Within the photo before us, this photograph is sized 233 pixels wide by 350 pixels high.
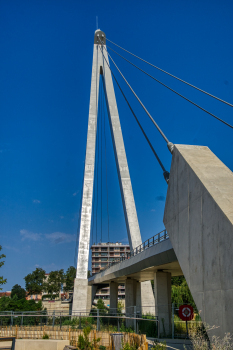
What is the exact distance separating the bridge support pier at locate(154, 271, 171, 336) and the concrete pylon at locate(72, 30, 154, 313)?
23.4ft

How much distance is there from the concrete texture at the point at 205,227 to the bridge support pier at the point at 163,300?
13.4 m

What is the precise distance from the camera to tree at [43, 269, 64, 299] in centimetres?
10144

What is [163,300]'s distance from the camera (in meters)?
23.2

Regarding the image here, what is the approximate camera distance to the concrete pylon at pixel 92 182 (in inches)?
1323

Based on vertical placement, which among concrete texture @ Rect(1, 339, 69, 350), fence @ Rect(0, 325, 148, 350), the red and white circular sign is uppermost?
the red and white circular sign

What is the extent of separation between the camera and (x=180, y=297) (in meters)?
41.3

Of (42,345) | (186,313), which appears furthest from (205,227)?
(42,345)

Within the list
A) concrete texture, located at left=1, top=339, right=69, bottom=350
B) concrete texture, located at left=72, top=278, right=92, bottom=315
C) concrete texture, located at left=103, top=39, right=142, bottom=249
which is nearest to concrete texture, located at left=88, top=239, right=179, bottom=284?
concrete texture, located at left=103, top=39, right=142, bottom=249

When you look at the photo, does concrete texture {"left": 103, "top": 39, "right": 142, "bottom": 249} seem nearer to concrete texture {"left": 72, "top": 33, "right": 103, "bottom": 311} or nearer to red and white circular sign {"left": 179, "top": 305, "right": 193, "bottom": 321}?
concrete texture {"left": 72, "top": 33, "right": 103, "bottom": 311}

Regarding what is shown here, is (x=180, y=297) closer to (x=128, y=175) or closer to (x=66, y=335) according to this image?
(x=128, y=175)

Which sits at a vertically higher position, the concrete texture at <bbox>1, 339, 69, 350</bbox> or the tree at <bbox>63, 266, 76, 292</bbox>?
the tree at <bbox>63, 266, 76, 292</bbox>

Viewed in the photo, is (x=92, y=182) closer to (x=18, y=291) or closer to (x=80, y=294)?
(x=80, y=294)

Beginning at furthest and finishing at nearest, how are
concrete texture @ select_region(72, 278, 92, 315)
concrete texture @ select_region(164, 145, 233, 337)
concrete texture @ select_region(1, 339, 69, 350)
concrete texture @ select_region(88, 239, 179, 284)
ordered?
1. concrete texture @ select_region(72, 278, 92, 315)
2. concrete texture @ select_region(88, 239, 179, 284)
3. concrete texture @ select_region(1, 339, 69, 350)
4. concrete texture @ select_region(164, 145, 233, 337)

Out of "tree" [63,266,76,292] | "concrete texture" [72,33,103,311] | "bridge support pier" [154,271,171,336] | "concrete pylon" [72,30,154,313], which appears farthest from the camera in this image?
"tree" [63,266,76,292]
